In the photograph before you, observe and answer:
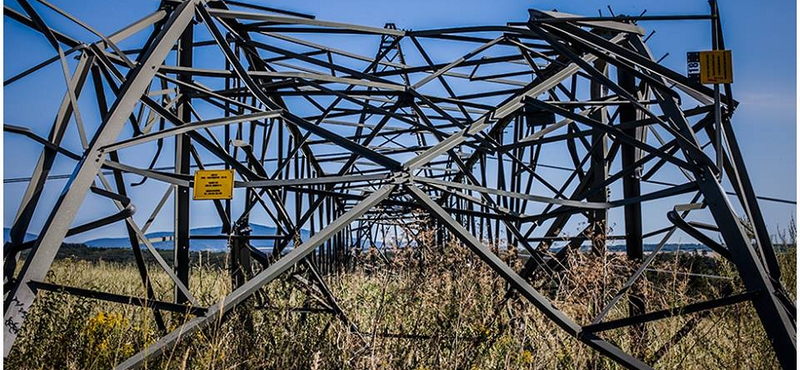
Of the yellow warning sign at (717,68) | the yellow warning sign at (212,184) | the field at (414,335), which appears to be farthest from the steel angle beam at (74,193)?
the yellow warning sign at (717,68)

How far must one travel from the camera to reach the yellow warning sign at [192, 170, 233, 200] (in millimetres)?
5449

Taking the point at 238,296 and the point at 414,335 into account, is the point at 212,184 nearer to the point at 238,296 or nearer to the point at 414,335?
the point at 238,296

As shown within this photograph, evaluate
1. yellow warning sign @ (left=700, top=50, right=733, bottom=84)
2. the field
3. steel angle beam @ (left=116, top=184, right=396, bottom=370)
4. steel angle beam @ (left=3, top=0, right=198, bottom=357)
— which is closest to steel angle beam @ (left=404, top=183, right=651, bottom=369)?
the field

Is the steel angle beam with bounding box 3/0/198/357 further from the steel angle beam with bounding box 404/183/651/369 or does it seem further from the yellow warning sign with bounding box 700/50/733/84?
the yellow warning sign with bounding box 700/50/733/84

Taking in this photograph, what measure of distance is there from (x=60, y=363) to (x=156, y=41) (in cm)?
262

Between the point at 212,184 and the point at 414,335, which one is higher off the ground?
the point at 212,184

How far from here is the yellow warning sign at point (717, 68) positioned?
4.98 m

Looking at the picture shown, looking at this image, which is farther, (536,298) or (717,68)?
(717,68)

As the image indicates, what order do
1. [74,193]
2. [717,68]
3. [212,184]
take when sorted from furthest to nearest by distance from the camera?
[212,184] < [717,68] < [74,193]

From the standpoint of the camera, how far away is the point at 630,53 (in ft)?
18.0

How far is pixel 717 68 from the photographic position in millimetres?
4988

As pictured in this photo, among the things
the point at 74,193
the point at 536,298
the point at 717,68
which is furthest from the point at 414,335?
the point at 717,68

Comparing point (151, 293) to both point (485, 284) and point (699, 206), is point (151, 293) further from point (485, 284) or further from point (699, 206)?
point (699, 206)

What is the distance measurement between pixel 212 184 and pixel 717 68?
4.00 meters
